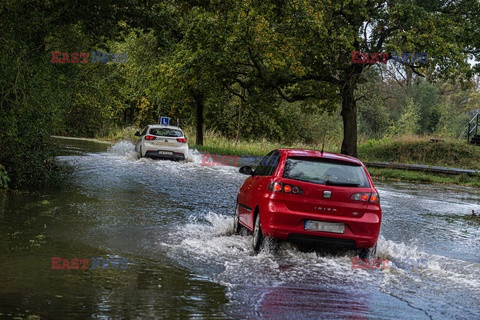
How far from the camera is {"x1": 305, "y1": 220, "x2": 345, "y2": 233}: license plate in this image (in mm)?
8852

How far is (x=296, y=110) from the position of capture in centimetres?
5925

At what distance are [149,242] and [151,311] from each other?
378 cm

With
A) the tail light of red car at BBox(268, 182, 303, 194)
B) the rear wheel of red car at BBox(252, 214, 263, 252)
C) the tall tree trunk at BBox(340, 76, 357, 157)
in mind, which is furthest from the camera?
the tall tree trunk at BBox(340, 76, 357, 157)

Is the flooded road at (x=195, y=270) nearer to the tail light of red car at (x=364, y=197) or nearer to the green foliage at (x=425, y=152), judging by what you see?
the tail light of red car at (x=364, y=197)

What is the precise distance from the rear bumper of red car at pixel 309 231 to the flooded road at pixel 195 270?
291 mm

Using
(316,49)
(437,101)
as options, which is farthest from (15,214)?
(437,101)

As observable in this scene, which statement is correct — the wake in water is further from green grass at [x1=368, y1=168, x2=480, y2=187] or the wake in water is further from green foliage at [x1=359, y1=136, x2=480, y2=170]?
green foliage at [x1=359, y1=136, x2=480, y2=170]

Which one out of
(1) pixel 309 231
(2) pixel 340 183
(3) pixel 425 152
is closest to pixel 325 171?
(2) pixel 340 183

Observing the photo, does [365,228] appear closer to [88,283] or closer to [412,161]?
[88,283]

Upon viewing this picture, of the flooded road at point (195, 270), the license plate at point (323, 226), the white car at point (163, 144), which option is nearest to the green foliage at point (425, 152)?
the white car at point (163, 144)

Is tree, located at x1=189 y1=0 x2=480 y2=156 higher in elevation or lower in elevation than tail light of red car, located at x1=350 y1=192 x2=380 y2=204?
higher

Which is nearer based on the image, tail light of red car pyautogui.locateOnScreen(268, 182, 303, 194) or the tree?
tail light of red car pyautogui.locateOnScreen(268, 182, 303, 194)

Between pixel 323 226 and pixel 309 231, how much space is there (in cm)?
20

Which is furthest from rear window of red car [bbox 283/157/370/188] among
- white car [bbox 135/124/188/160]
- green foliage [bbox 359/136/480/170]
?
green foliage [bbox 359/136/480/170]
